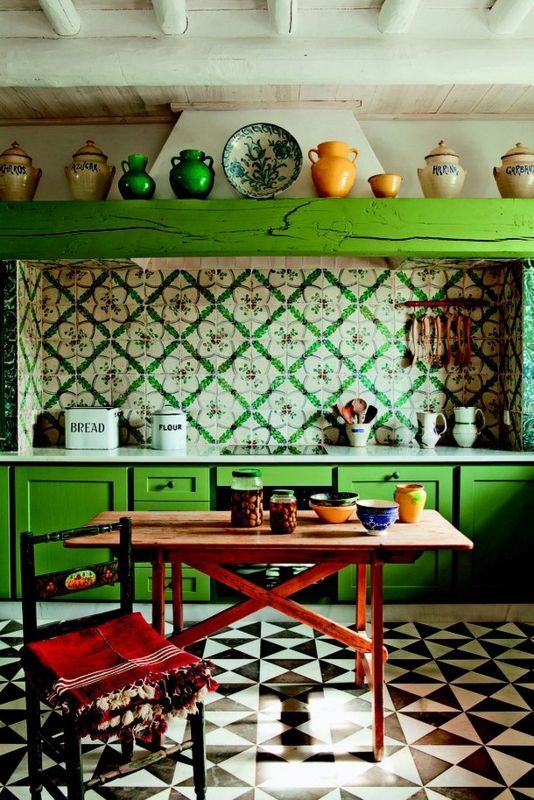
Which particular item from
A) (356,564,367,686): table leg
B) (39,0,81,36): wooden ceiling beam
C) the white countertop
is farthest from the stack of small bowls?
(39,0,81,36): wooden ceiling beam

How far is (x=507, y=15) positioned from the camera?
3082 mm

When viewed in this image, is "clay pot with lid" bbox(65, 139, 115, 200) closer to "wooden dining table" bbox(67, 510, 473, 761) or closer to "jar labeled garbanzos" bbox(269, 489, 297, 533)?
"wooden dining table" bbox(67, 510, 473, 761)

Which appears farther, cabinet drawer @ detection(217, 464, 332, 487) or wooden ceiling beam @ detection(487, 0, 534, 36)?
cabinet drawer @ detection(217, 464, 332, 487)

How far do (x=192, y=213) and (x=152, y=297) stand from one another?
3.63ft

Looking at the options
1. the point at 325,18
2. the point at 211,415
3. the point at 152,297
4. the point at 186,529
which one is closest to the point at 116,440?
the point at 211,415

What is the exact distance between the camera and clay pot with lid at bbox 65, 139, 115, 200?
381cm

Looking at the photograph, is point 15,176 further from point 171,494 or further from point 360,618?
point 360,618

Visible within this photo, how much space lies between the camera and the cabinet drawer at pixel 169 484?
4.12 metres

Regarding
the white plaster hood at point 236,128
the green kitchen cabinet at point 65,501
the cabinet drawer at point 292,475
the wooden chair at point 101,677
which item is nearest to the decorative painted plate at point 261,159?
the white plaster hood at point 236,128

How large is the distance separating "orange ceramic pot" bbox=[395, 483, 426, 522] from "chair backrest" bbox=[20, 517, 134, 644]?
105 cm

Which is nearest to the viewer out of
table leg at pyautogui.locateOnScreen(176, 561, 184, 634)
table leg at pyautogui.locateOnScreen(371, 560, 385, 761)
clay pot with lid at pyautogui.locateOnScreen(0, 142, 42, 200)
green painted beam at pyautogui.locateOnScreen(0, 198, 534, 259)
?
table leg at pyautogui.locateOnScreen(371, 560, 385, 761)

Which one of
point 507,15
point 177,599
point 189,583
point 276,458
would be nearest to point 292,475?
point 276,458

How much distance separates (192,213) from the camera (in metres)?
3.74

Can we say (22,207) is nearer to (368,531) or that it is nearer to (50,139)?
(50,139)
